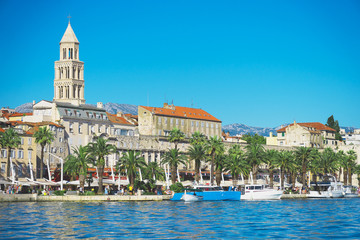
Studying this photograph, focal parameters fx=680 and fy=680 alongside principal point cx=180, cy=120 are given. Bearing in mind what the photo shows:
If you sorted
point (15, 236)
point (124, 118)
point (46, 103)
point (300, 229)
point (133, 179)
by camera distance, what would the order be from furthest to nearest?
1. point (124, 118)
2. point (46, 103)
3. point (133, 179)
4. point (300, 229)
5. point (15, 236)

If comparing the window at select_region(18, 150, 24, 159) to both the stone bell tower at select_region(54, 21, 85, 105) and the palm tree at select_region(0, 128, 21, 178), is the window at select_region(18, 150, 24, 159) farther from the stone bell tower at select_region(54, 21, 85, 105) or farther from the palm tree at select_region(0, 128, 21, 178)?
the stone bell tower at select_region(54, 21, 85, 105)

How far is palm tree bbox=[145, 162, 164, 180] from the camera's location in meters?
116

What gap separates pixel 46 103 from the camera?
138500mm

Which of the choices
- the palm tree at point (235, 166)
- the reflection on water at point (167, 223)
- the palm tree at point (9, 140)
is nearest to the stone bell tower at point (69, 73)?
the palm tree at point (9, 140)

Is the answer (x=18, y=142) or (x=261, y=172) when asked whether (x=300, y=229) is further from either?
(x=261, y=172)

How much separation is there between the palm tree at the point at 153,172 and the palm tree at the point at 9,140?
22.1 metres

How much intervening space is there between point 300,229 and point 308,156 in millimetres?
83928

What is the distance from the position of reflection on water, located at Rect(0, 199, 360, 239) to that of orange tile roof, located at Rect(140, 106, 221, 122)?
71.1 metres

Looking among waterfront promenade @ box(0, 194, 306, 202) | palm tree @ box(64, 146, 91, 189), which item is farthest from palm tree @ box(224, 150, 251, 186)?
palm tree @ box(64, 146, 91, 189)

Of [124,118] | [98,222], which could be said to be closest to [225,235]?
[98,222]

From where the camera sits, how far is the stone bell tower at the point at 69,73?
150500 millimetres

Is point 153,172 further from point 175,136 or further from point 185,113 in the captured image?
point 185,113

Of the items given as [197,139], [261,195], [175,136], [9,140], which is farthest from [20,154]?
[197,139]

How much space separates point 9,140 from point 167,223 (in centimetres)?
5309
